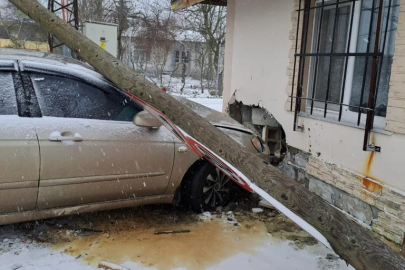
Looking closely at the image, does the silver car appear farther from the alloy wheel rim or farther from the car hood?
the car hood

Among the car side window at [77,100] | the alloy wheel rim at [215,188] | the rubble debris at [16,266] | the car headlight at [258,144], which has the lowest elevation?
the rubble debris at [16,266]

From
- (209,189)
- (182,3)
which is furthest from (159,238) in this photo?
(182,3)

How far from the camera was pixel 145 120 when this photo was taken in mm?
3555

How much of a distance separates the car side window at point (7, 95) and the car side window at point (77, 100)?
0.61 ft

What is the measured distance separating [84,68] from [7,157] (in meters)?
1.12

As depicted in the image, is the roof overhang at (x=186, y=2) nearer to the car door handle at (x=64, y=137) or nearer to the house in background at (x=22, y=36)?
the car door handle at (x=64, y=137)

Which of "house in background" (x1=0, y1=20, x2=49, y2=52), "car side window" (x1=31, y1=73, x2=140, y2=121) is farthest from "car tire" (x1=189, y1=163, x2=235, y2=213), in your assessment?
"house in background" (x1=0, y1=20, x2=49, y2=52)

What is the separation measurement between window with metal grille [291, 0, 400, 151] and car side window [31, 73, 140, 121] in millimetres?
2276

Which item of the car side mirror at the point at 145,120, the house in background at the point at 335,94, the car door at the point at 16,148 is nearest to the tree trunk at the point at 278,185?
the car side mirror at the point at 145,120

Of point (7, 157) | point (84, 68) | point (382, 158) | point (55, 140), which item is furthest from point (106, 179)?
point (382, 158)

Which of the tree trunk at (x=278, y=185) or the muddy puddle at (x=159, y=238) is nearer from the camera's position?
the tree trunk at (x=278, y=185)

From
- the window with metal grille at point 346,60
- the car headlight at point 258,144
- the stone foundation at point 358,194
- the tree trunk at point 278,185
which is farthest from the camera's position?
the car headlight at point 258,144

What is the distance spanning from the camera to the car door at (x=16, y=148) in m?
3.02

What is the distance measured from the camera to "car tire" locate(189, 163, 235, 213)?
13.1 ft
